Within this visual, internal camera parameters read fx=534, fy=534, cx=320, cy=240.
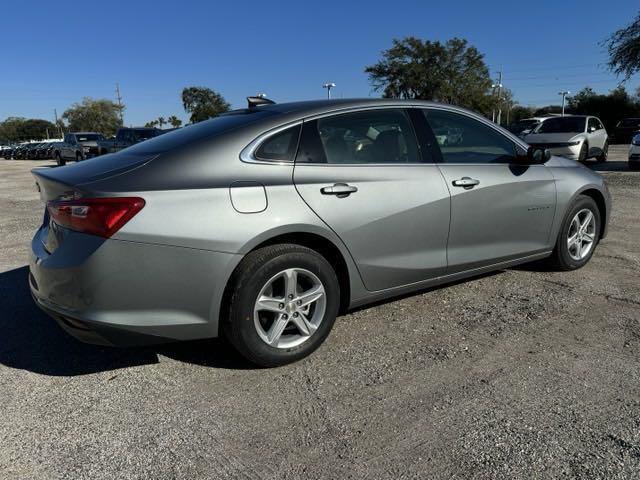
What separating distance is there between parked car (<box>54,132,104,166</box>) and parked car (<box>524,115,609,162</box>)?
759 inches

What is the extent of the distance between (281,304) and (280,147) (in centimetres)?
95

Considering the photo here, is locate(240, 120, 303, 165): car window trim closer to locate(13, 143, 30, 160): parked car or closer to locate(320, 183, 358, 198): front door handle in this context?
locate(320, 183, 358, 198): front door handle

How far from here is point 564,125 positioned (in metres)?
16.5

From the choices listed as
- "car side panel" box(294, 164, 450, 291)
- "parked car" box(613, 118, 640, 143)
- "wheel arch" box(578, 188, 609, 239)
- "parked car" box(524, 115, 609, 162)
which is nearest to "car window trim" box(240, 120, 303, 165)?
"car side panel" box(294, 164, 450, 291)

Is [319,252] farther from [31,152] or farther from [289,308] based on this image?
[31,152]

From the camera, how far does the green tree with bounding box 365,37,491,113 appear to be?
5591cm

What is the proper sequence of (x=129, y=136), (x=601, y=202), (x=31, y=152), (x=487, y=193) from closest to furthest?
(x=487, y=193) → (x=601, y=202) → (x=129, y=136) → (x=31, y=152)

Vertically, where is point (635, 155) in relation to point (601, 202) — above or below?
above

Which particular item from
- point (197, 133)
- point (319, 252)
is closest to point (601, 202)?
point (319, 252)

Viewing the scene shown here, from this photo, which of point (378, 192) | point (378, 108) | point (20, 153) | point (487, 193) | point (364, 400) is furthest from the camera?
point (20, 153)

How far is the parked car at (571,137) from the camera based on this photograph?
593 inches

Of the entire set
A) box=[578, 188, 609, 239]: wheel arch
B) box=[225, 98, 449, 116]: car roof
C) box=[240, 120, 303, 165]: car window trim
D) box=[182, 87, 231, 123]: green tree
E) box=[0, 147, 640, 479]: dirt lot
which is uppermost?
box=[182, 87, 231, 123]: green tree

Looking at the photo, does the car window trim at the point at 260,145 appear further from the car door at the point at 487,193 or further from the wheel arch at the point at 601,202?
the wheel arch at the point at 601,202

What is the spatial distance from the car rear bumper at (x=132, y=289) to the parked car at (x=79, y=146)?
24154 mm
